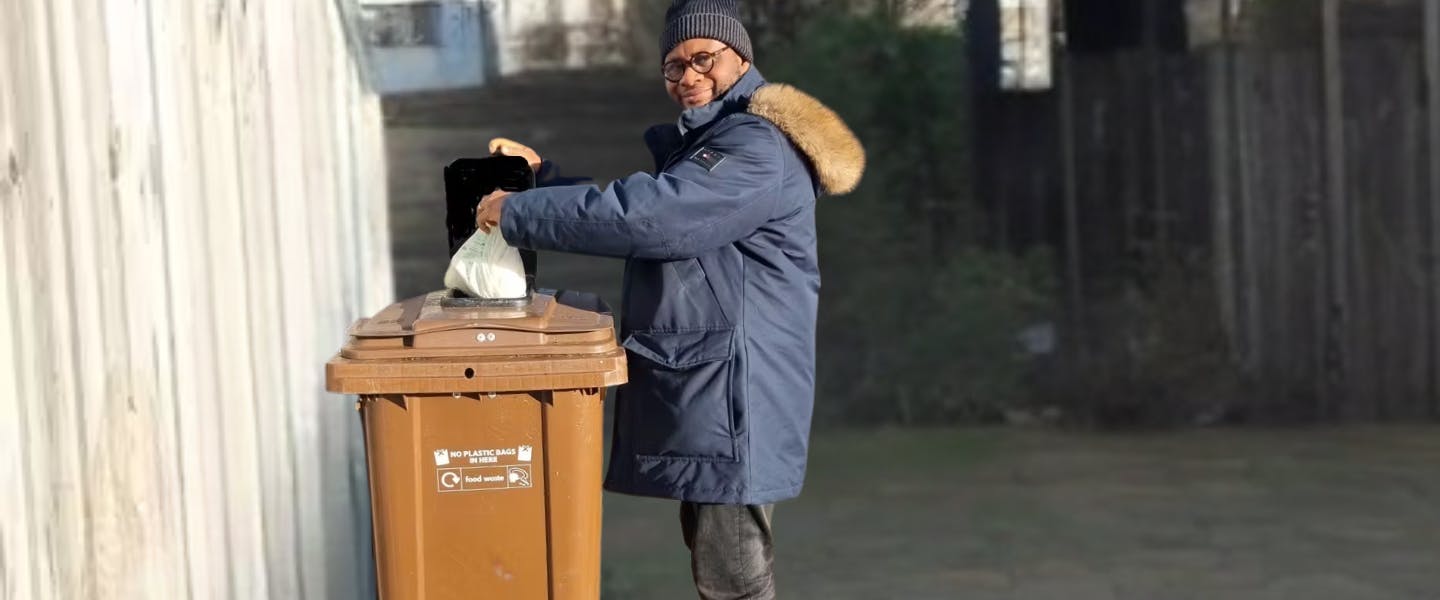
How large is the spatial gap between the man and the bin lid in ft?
0.54

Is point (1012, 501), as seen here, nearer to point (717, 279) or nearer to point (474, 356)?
point (717, 279)

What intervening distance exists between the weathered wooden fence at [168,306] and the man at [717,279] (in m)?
0.61

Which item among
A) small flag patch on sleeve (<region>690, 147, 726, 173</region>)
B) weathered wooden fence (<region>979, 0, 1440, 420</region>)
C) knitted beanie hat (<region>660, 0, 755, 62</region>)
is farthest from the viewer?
weathered wooden fence (<region>979, 0, 1440, 420</region>)

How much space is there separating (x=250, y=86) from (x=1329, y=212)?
6.09 meters

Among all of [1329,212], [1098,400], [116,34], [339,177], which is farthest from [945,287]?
[116,34]

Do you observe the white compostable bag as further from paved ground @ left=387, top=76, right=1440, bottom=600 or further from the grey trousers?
paved ground @ left=387, top=76, right=1440, bottom=600

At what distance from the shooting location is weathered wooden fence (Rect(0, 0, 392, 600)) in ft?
8.04

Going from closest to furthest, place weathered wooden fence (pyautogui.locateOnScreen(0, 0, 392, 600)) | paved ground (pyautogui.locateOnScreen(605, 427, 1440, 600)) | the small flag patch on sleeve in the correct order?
weathered wooden fence (pyautogui.locateOnScreen(0, 0, 392, 600)), the small flag patch on sleeve, paved ground (pyautogui.locateOnScreen(605, 427, 1440, 600))

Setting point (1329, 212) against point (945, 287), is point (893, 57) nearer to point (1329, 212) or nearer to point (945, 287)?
point (945, 287)

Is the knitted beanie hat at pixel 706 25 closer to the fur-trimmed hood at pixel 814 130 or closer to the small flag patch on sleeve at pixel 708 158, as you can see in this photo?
the fur-trimmed hood at pixel 814 130

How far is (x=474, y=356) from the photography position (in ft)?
10.7

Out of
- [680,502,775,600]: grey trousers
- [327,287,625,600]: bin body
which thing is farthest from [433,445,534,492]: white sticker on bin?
[680,502,775,600]: grey trousers

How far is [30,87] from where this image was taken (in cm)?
245

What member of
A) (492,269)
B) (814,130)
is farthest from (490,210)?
(814,130)
